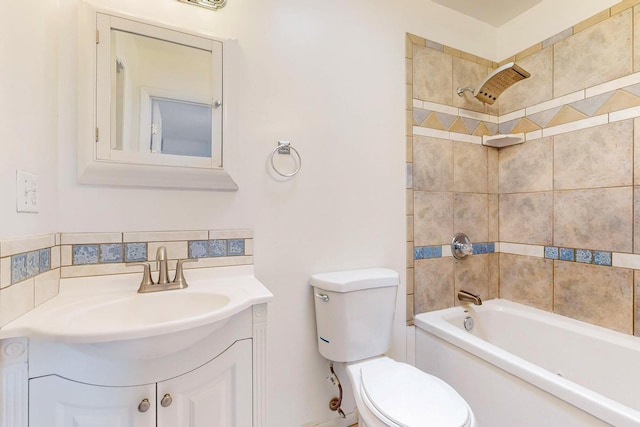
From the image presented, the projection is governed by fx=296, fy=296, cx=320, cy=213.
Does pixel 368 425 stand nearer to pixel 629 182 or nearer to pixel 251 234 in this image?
pixel 251 234

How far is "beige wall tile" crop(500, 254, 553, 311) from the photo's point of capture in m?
1.79

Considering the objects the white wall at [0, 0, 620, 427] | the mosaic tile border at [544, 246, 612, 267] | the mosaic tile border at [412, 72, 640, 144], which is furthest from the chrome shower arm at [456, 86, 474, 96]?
the mosaic tile border at [544, 246, 612, 267]

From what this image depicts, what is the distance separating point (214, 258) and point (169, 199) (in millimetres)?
306

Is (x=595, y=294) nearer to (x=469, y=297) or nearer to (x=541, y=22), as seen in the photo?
(x=469, y=297)

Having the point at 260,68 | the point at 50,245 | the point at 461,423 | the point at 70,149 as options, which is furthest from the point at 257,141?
the point at 461,423

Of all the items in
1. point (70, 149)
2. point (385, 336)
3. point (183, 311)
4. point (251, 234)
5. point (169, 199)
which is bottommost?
point (385, 336)

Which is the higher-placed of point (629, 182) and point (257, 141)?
point (257, 141)

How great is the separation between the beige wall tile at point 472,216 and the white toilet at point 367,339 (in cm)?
71

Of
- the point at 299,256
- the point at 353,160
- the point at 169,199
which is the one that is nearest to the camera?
the point at 169,199

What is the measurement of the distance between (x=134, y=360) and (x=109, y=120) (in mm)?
858

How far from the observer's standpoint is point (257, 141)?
1.37 m

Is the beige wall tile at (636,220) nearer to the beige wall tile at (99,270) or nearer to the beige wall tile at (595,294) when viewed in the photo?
the beige wall tile at (595,294)

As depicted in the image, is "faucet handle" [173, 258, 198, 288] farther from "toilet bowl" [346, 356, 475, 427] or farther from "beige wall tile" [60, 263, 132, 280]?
"toilet bowl" [346, 356, 475, 427]

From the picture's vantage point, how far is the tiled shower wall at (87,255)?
2.63 feet
